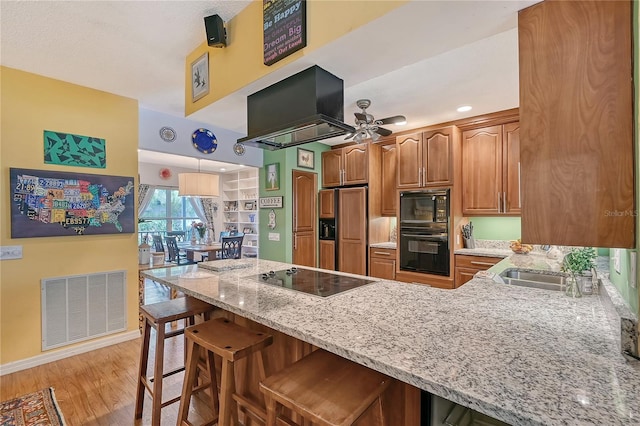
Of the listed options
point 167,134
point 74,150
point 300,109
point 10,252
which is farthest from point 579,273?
point 10,252

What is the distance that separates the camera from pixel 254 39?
1.79 metres

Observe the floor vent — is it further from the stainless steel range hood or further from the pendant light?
the stainless steel range hood

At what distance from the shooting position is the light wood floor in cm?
196

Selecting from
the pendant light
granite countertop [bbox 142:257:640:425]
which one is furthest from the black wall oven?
the pendant light

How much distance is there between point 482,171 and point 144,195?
7.25 m

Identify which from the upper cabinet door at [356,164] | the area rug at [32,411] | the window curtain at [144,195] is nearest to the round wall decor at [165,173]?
the window curtain at [144,195]

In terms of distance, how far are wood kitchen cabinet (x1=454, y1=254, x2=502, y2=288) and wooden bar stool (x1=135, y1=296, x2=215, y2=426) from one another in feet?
9.57

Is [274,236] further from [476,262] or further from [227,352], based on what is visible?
[227,352]

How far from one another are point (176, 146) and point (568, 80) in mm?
3688

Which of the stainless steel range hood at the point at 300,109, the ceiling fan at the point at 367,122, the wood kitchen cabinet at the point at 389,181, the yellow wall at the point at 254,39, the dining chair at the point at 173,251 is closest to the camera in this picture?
the yellow wall at the point at 254,39

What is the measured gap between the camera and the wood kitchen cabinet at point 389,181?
452 centimetres

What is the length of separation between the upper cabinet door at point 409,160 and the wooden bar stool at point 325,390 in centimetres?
327

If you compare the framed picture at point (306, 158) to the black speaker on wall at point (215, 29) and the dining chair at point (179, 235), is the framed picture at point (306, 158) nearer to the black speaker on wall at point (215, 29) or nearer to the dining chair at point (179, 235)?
the black speaker on wall at point (215, 29)

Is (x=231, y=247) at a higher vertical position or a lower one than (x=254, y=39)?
lower
